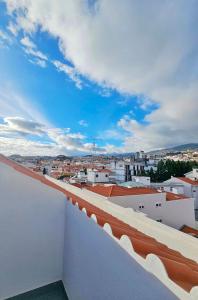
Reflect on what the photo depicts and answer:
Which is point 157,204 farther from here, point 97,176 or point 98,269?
point 97,176

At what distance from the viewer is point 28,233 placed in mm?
4562

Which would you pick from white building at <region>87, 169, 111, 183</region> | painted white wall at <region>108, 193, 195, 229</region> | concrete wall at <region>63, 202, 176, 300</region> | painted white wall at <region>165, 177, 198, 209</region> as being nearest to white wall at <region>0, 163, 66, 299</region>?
concrete wall at <region>63, 202, 176, 300</region>

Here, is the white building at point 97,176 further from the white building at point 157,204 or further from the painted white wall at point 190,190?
the white building at point 157,204

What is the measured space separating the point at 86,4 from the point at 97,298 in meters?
7.47

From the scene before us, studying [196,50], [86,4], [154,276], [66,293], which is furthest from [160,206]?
[154,276]

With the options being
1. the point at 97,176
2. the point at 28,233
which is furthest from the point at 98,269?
the point at 97,176

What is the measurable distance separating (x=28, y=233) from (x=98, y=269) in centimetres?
230

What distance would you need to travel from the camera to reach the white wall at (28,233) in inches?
171

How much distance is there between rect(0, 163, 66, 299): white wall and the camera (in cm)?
433

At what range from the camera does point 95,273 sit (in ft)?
9.89

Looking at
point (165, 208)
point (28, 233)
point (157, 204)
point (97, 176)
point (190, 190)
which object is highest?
point (97, 176)

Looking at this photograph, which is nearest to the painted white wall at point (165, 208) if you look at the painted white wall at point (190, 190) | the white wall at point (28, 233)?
the white wall at point (28, 233)

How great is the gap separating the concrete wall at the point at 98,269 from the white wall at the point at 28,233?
32 cm

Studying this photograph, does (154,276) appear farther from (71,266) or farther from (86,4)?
(86,4)
